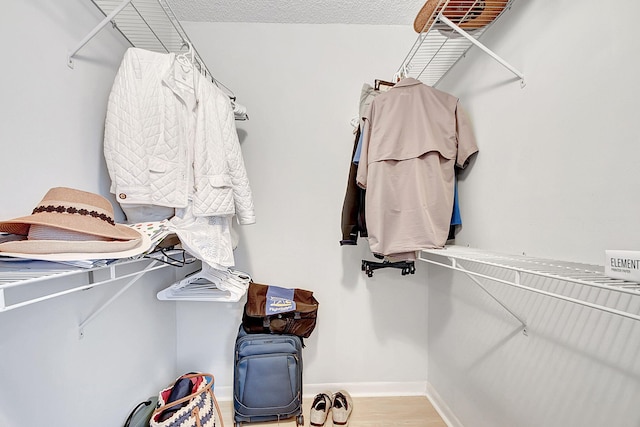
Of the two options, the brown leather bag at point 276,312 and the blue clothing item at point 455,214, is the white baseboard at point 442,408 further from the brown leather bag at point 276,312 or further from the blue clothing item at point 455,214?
the blue clothing item at point 455,214

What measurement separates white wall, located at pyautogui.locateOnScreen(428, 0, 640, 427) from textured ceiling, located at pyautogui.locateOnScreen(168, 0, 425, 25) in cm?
73

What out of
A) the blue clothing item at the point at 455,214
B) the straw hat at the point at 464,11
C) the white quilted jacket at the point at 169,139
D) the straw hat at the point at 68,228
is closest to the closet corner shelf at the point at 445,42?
the straw hat at the point at 464,11

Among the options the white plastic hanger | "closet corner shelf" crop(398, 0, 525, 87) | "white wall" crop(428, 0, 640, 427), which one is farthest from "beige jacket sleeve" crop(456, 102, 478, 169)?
the white plastic hanger

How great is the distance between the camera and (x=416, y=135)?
4.17 feet

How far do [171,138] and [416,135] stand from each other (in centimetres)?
102

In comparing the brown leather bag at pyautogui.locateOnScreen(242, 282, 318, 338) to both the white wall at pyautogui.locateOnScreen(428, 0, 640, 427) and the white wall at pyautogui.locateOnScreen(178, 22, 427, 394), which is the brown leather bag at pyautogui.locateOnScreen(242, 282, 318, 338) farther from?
the white wall at pyautogui.locateOnScreen(428, 0, 640, 427)

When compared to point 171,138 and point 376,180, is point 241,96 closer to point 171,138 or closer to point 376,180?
point 171,138

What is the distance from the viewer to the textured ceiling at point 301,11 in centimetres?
166

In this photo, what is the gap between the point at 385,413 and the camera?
5.42ft

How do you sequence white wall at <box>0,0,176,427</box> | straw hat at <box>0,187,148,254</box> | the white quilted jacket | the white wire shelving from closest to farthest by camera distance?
1. straw hat at <box>0,187,148,254</box>
2. white wall at <box>0,0,176,427</box>
3. the white quilted jacket
4. the white wire shelving

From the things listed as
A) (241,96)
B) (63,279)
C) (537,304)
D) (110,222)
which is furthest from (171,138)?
(537,304)

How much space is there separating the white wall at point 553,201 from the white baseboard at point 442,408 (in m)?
0.09

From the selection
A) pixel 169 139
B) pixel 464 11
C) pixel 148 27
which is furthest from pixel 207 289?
pixel 464 11

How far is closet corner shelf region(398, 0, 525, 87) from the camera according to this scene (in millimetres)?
1084
